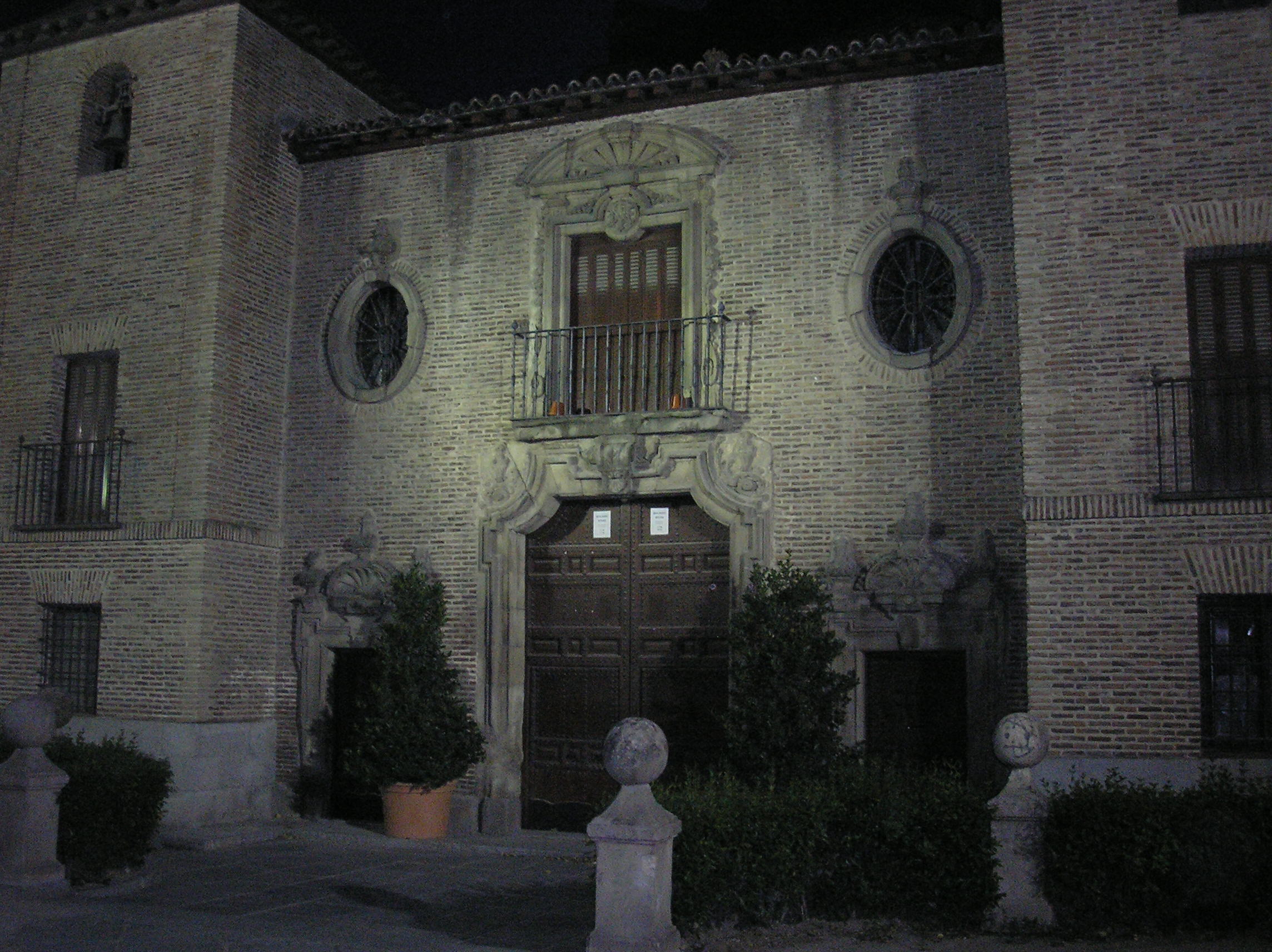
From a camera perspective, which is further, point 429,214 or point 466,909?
point 429,214

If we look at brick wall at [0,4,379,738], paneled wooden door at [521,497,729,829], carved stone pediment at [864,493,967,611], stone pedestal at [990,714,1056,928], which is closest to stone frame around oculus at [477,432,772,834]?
paneled wooden door at [521,497,729,829]

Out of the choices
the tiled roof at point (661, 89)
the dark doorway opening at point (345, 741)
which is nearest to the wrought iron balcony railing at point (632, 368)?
the tiled roof at point (661, 89)

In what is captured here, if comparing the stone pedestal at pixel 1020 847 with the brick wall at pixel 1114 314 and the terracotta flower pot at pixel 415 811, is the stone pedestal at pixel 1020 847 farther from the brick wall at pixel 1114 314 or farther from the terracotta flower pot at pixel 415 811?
the terracotta flower pot at pixel 415 811

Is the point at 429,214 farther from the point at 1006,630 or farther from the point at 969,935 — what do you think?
the point at 969,935

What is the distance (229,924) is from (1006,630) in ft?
22.6

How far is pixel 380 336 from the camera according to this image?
48.9ft

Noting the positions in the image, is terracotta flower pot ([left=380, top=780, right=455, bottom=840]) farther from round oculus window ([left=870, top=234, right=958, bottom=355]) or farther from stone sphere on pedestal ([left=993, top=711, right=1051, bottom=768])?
A: round oculus window ([left=870, top=234, right=958, bottom=355])

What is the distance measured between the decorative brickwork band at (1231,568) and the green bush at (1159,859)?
202 cm

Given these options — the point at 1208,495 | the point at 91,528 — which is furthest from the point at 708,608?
the point at 91,528

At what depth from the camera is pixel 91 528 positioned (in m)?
14.1

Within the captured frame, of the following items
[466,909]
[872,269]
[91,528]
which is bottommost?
[466,909]

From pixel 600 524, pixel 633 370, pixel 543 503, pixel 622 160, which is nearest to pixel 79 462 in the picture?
pixel 543 503

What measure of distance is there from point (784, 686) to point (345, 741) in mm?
5512

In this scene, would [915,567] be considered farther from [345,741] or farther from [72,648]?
[72,648]
